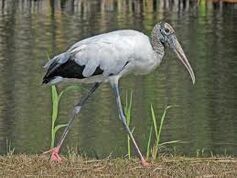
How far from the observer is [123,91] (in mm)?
16203

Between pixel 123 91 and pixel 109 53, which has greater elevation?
pixel 109 53

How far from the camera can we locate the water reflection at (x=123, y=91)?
1259cm

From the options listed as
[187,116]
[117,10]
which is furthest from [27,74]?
[117,10]

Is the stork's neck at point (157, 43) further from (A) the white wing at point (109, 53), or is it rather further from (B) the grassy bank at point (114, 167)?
(B) the grassy bank at point (114, 167)

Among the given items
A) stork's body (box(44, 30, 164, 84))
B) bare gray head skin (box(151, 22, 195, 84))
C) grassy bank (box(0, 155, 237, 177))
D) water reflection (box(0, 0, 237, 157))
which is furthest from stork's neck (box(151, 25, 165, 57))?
water reflection (box(0, 0, 237, 157))

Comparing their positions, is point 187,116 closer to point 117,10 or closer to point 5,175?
point 5,175

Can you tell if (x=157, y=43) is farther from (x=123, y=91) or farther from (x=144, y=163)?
(x=123, y=91)

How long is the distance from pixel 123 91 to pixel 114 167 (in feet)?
28.4

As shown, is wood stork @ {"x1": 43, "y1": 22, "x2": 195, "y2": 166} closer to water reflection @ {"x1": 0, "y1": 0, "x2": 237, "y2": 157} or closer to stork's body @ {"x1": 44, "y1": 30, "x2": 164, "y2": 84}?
stork's body @ {"x1": 44, "y1": 30, "x2": 164, "y2": 84}

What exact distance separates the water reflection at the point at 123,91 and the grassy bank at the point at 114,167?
3.17m

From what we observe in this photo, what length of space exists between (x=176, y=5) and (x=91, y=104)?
23.2 m

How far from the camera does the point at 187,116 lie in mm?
14227

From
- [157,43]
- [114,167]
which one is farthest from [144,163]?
[157,43]

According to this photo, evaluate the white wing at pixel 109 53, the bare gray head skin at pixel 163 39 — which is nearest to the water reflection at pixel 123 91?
→ the bare gray head skin at pixel 163 39
